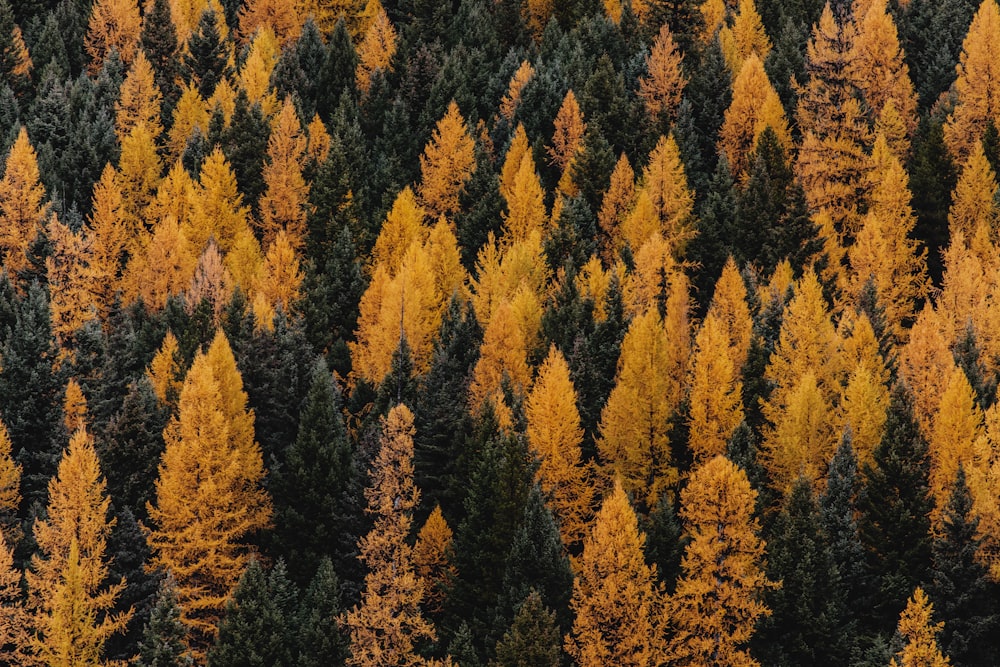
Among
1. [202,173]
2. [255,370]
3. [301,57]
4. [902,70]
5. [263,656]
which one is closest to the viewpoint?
[263,656]

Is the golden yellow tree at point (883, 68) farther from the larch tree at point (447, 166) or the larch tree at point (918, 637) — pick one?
the larch tree at point (918, 637)

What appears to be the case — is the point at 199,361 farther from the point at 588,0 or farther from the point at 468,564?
the point at 588,0

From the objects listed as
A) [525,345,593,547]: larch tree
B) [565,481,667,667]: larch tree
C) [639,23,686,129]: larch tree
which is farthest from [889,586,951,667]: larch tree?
[639,23,686,129]: larch tree

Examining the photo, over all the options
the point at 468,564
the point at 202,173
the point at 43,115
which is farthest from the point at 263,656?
the point at 43,115

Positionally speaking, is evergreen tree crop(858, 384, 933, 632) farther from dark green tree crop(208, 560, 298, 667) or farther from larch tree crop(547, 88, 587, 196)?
larch tree crop(547, 88, 587, 196)

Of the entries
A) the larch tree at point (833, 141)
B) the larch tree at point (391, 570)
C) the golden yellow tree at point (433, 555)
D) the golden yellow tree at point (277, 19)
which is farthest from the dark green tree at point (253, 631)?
the golden yellow tree at point (277, 19)

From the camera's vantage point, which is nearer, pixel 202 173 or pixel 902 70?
pixel 202 173
